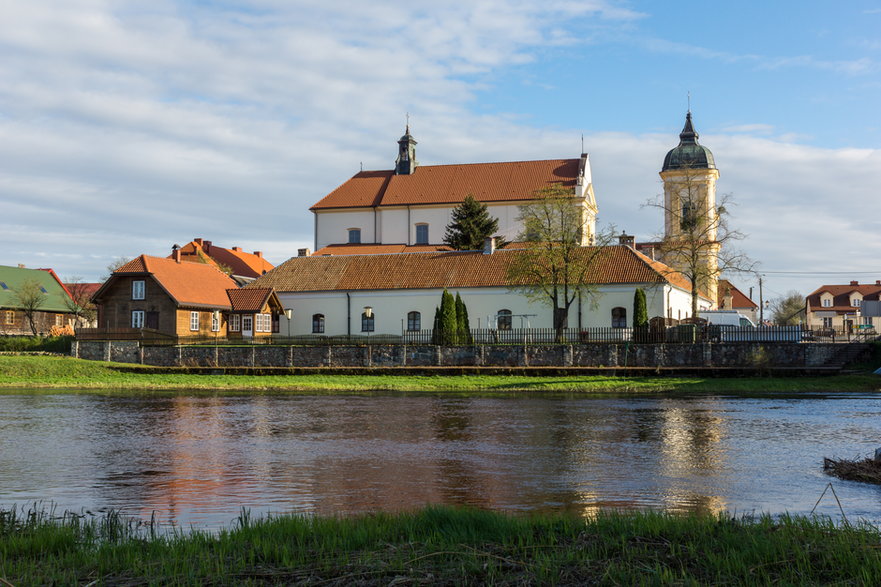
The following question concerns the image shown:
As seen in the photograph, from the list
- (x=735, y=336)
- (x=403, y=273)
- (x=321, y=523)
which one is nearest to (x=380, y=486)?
(x=321, y=523)

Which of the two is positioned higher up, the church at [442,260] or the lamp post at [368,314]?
the church at [442,260]

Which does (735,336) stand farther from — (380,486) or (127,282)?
(127,282)

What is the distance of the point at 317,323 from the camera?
173ft

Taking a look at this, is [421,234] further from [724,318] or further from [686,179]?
[724,318]

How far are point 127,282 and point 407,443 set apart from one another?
38.4 m

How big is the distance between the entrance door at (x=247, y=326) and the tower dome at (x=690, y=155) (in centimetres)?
3819

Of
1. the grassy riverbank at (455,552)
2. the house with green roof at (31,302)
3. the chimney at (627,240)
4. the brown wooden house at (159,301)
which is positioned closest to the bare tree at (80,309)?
the house with green roof at (31,302)

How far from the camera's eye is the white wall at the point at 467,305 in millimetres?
47188

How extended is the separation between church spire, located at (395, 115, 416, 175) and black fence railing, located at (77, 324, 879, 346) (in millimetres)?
23038

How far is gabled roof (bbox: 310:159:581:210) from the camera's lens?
64.7 m

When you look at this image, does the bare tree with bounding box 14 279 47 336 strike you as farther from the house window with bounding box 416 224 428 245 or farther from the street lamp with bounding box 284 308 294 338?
the house window with bounding box 416 224 428 245

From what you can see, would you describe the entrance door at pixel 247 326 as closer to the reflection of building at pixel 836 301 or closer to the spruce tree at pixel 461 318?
the spruce tree at pixel 461 318

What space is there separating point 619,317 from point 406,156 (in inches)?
1172

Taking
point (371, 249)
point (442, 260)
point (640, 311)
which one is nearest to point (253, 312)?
point (442, 260)
